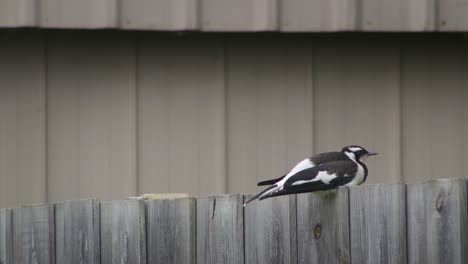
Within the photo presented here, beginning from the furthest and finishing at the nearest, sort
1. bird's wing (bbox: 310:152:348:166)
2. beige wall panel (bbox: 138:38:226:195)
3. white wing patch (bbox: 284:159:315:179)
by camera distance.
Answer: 1. beige wall panel (bbox: 138:38:226:195)
2. bird's wing (bbox: 310:152:348:166)
3. white wing patch (bbox: 284:159:315:179)

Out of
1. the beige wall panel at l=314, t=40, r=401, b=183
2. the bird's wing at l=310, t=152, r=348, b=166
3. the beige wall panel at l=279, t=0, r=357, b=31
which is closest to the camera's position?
the bird's wing at l=310, t=152, r=348, b=166

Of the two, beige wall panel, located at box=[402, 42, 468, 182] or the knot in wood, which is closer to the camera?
the knot in wood

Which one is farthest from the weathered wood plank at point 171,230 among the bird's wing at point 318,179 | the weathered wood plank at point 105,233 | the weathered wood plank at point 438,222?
the weathered wood plank at point 438,222

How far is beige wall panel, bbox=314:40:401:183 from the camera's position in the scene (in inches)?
221

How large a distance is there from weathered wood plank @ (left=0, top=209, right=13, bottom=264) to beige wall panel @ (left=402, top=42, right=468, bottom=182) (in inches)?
102

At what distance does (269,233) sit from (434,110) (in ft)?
6.65

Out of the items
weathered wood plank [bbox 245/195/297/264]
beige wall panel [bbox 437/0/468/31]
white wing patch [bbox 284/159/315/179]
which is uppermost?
beige wall panel [bbox 437/0/468/31]

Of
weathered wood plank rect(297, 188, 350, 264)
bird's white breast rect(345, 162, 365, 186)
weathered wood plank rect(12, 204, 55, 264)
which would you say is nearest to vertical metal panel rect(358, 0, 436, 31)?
bird's white breast rect(345, 162, 365, 186)

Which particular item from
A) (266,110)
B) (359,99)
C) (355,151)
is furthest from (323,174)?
(359,99)

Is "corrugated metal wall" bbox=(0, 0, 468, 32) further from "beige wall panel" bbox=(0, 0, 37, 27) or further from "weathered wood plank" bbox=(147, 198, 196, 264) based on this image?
"weathered wood plank" bbox=(147, 198, 196, 264)

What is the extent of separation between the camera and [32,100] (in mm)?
5359

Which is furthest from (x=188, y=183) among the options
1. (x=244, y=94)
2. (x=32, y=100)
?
(x=32, y=100)

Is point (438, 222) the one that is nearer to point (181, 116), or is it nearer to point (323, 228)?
point (323, 228)

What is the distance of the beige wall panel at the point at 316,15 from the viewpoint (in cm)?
514
